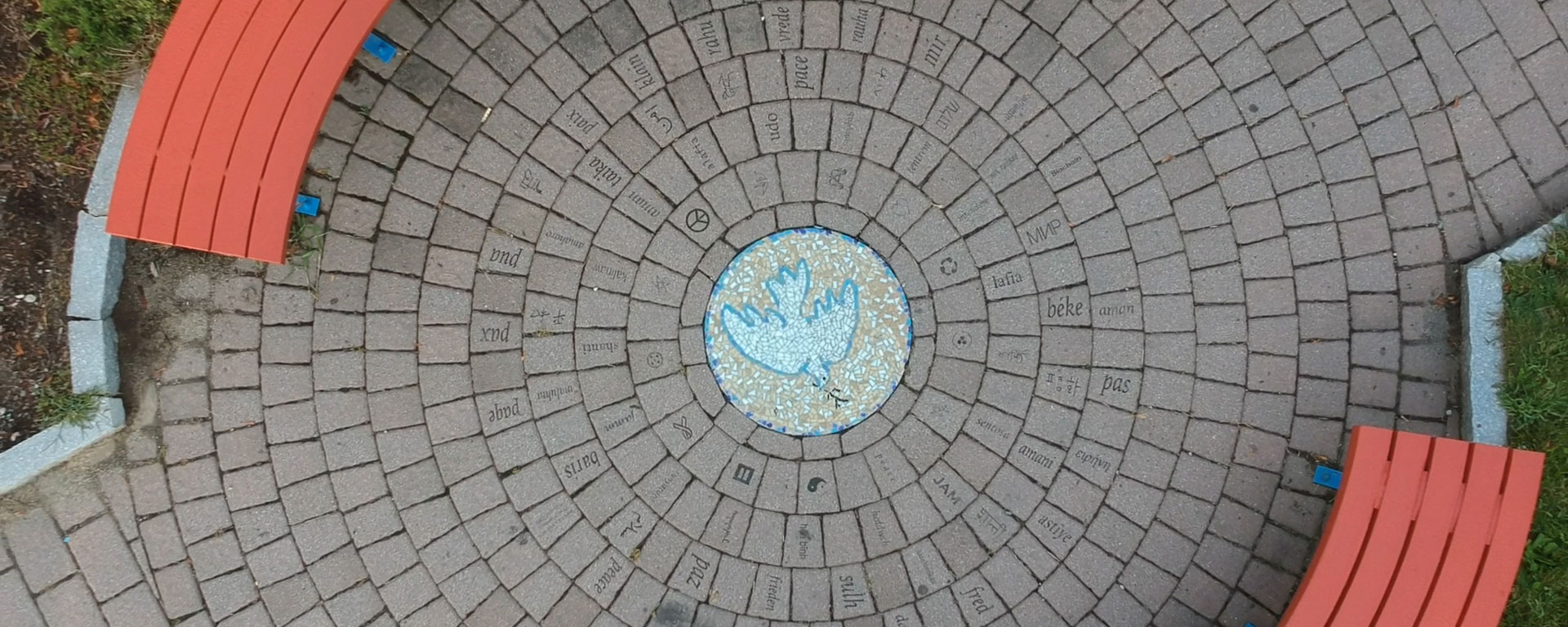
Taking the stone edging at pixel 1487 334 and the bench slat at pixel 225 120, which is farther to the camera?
the stone edging at pixel 1487 334

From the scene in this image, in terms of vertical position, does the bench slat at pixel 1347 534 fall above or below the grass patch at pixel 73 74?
above

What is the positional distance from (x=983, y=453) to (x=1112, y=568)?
0.94m

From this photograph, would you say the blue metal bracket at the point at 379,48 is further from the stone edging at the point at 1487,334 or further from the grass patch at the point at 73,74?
the stone edging at the point at 1487,334

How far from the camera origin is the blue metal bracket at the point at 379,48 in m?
4.65

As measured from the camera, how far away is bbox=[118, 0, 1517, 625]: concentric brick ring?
4.69 meters

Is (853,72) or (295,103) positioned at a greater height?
(853,72)

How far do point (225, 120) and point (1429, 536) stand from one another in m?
6.24

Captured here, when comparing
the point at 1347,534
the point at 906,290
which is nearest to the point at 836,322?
the point at 906,290

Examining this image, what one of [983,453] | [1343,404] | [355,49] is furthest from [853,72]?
[1343,404]

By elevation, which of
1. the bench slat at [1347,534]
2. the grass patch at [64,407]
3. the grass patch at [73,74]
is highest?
the bench slat at [1347,534]

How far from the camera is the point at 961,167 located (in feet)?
15.8

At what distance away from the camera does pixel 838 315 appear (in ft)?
15.9

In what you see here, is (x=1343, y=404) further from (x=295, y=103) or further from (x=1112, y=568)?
(x=295, y=103)

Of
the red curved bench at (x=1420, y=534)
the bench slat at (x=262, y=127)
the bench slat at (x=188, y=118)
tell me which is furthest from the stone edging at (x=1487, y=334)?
the bench slat at (x=188, y=118)
